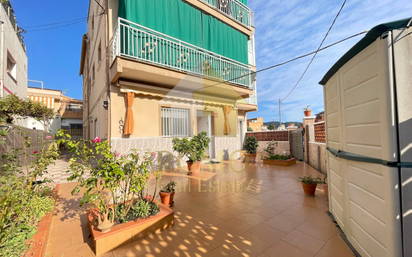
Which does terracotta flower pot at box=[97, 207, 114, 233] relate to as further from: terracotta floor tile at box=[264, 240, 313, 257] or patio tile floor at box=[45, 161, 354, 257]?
terracotta floor tile at box=[264, 240, 313, 257]

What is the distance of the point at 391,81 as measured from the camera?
4.71ft

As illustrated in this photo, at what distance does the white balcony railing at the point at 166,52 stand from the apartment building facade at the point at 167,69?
0.10 ft

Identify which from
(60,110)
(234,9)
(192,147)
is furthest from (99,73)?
(60,110)

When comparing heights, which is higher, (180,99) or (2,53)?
(2,53)

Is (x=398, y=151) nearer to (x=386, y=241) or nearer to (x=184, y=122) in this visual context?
(x=386, y=241)

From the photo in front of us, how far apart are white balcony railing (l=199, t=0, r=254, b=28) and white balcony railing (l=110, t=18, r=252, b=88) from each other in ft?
8.45

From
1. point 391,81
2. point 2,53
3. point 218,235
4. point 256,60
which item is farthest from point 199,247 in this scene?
point 256,60

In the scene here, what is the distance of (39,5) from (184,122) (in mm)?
8570

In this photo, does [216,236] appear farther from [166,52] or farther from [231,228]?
[166,52]

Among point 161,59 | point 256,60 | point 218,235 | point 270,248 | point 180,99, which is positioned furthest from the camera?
point 256,60

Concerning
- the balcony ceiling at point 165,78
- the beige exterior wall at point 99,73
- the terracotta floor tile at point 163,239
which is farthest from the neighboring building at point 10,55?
the terracotta floor tile at point 163,239

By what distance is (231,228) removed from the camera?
2584mm

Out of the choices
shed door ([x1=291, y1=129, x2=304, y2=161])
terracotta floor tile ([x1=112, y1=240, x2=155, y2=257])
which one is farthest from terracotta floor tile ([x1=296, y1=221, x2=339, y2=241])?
shed door ([x1=291, y1=129, x2=304, y2=161])

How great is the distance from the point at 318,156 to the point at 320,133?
32.8 inches
